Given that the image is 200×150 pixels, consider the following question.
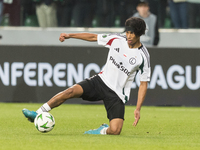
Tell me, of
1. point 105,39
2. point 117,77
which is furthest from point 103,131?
point 105,39

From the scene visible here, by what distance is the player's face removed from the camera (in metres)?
6.99

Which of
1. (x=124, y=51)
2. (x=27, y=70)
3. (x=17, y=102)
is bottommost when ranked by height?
(x=17, y=102)

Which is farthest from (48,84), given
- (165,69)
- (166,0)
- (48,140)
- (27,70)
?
(48,140)

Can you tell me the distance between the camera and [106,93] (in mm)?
7309

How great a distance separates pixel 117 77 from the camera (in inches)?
285

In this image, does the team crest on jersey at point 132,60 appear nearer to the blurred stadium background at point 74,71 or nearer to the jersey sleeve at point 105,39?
the jersey sleeve at point 105,39

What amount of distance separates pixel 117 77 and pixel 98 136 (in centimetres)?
99

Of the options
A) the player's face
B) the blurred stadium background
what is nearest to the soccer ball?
the player's face

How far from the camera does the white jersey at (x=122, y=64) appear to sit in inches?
281

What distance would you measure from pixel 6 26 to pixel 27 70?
10.8 feet

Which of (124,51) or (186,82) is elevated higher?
(124,51)

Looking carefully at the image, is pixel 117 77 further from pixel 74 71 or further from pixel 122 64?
pixel 74 71

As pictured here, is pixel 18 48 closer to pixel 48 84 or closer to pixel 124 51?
pixel 48 84

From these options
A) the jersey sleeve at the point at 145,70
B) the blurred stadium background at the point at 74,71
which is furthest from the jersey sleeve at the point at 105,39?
the blurred stadium background at the point at 74,71
